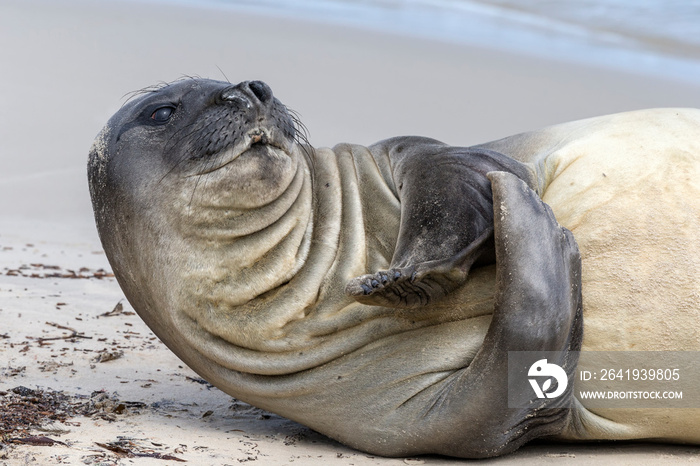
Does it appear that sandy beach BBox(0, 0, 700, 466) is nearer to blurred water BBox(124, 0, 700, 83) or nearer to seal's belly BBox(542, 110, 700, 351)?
seal's belly BBox(542, 110, 700, 351)

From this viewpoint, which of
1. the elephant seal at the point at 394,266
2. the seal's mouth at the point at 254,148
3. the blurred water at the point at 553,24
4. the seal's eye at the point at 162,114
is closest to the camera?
the elephant seal at the point at 394,266

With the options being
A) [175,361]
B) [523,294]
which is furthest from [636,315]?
[175,361]

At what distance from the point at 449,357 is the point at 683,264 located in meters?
0.92

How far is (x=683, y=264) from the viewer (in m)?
3.53

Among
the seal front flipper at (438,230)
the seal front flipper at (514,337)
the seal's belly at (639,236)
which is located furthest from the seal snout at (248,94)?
the seal's belly at (639,236)

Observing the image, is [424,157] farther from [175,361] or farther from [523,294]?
[175,361]

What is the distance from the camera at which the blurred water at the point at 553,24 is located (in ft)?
43.3

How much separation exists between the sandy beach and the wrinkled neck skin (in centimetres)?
39

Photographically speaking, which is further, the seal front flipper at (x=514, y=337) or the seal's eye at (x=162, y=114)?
the seal's eye at (x=162, y=114)

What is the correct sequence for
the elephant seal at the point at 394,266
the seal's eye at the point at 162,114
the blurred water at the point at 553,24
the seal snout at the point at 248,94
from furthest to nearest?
the blurred water at the point at 553,24, the seal's eye at the point at 162,114, the seal snout at the point at 248,94, the elephant seal at the point at 394,266

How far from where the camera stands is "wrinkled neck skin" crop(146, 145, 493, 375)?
361cm

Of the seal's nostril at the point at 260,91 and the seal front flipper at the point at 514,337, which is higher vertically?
the seal's nostril at the point at 260,91

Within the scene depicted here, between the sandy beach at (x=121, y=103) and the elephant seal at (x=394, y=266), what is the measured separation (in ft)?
0.75

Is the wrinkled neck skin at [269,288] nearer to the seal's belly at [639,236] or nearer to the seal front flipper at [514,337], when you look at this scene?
the seal front flipper at [514,337]
